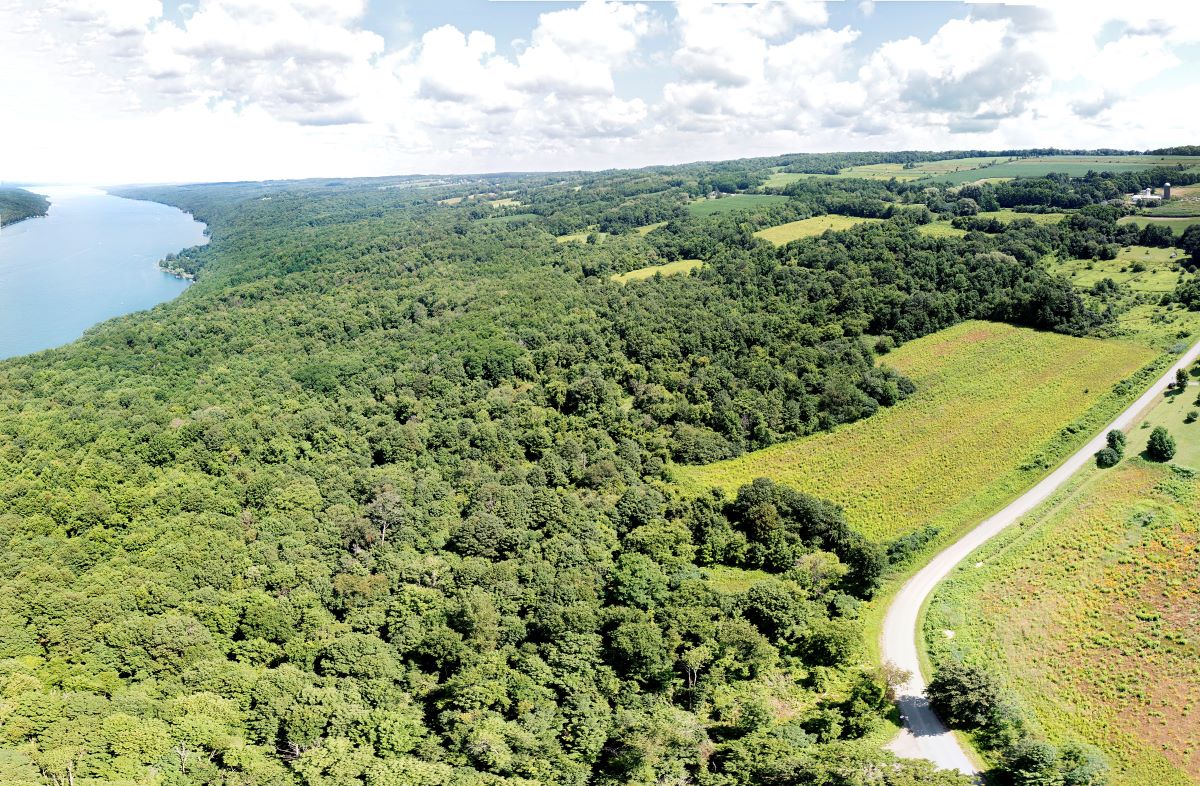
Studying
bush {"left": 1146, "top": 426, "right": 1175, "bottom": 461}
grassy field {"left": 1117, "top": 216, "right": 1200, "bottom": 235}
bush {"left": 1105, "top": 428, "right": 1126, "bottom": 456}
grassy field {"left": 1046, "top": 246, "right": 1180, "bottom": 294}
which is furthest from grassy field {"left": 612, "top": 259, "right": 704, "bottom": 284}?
grassy field {"left": 1117, "top": 216, "right": 1200, "bottom": 235}

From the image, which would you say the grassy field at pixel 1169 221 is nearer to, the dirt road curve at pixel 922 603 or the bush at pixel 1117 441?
the dirt road curve at pixel 922 603

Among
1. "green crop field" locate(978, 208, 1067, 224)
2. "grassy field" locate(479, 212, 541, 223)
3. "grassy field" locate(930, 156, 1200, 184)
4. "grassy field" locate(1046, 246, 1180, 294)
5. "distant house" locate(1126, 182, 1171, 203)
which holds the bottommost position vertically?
"grassy field" locate(1046, 246, 1180, 294)

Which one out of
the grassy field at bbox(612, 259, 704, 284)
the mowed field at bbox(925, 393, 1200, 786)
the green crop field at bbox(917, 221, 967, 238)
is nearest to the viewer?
the mowed field at bbox(925, 393, 1200, 786)

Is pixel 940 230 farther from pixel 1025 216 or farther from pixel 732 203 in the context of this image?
pixel 732 203

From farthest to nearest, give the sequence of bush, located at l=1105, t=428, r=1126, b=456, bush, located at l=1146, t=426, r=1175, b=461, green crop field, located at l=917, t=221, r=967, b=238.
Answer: green crop field, located at l=917, t=221, r=967, b=238 → bush, located at l=1105, t=428, r=1126, b=456 → bush, located at l=1146, t=426, r=1175, b=461

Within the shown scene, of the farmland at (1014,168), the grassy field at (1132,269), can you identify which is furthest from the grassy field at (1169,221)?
the farmland at (1014,168)

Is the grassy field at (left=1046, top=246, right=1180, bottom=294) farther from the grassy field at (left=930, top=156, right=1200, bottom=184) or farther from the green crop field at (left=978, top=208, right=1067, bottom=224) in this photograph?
the grassy field at (left=930, top=156, right=1200, bottom=184)

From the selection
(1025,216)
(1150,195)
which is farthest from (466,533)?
(1150,195)
